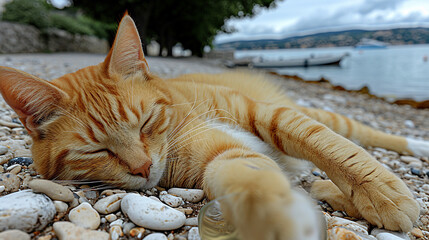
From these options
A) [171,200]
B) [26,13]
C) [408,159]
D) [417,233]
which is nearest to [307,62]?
[26,13]

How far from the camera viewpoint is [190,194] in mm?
1701

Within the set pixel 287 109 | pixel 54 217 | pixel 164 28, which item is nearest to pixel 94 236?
pixel 54 217

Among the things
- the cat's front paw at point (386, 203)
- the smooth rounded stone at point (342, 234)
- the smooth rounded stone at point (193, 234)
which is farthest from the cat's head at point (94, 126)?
the cat's front paw at point (386, 203)

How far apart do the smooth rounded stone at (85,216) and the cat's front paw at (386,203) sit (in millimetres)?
1396

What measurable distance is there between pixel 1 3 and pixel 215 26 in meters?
10.9

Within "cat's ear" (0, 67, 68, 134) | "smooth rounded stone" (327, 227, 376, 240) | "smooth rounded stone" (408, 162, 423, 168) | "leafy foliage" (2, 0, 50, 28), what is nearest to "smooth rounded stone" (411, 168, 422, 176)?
"smooth rounded stone" (408, 162, 423, 168)

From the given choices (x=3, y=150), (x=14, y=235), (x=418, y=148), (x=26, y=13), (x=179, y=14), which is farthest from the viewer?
(x=179, y=14)

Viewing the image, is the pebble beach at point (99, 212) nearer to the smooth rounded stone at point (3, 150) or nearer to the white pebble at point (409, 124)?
the smooth rounded stone at point (3, 150)

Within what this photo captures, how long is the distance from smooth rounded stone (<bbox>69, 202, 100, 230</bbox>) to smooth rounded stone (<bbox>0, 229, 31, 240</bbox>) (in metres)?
0.19

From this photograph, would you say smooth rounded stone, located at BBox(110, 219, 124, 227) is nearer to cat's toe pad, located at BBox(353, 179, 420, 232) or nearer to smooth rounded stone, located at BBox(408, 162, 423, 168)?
cat's toe pad, located at BBox(353, 179, 420, 232)

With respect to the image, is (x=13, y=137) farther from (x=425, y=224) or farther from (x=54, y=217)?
(x=425, y=224)

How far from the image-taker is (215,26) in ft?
59.8

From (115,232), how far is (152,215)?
0.17 metres

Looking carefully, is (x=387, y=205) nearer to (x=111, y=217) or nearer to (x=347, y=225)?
(x=347, y=225)
